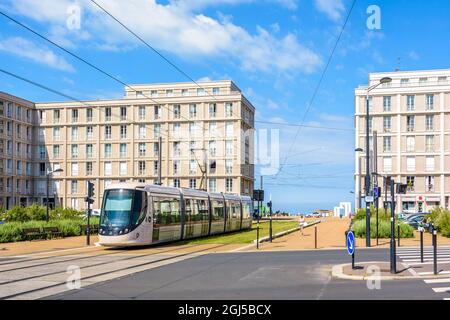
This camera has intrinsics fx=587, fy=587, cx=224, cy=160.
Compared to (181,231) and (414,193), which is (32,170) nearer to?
(414,193)

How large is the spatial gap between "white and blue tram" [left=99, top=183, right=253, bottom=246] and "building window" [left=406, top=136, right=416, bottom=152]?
176 ft

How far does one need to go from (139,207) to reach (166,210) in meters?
2.75

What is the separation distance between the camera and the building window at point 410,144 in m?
82.1

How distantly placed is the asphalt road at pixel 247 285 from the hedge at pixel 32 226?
55.0ft

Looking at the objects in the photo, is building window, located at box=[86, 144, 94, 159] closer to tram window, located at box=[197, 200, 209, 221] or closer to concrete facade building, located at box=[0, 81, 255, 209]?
concrete facade building, located at box=[0, 81, 255, 209]

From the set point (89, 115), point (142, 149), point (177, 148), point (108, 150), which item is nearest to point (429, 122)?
point (177, 148)

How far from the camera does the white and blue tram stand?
84.3 feet

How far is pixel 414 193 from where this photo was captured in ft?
267

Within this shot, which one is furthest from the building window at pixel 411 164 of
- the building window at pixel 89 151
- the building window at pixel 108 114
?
the building window at pixel 89 151

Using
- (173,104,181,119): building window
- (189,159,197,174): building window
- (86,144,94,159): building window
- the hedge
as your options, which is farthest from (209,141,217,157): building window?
the hedge

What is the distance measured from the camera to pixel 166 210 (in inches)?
1119

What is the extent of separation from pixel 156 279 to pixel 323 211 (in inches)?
3882
